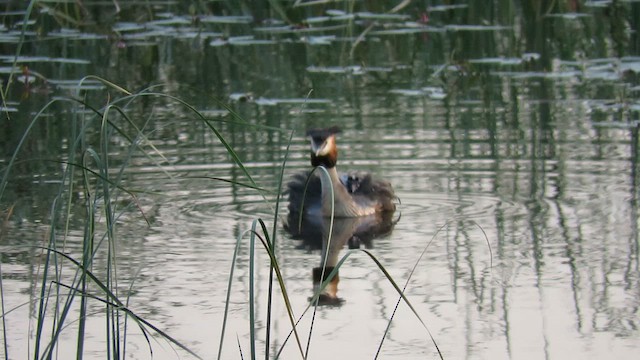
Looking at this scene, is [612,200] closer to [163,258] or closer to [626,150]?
[626,150]

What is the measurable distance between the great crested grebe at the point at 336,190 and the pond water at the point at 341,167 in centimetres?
15

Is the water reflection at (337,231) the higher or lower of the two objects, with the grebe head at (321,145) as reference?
lower

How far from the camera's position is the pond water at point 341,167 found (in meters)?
5.83

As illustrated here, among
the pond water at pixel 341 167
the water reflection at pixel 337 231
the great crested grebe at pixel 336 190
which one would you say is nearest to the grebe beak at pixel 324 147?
the great crested grebe at pixel 336 190

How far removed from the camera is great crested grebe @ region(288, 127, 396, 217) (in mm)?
8758

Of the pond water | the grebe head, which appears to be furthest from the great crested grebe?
the pond water

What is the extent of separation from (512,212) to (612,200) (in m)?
0.59

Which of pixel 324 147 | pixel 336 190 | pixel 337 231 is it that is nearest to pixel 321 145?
pixel 324 147

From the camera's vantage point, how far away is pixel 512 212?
27.1 feet

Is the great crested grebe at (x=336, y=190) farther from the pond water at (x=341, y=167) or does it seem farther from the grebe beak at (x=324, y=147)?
the pond water at (x=341, y=167)

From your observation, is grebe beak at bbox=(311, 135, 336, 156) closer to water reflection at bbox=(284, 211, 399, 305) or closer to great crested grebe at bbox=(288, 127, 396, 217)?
great crested grebe at bbox=(288, 127, 396, 217)

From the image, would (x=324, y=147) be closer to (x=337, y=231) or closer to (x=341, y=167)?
(x=337, y=231)

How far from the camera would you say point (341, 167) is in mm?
9984

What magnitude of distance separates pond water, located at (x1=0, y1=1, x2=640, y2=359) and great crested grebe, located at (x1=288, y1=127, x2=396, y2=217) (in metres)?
0.15
